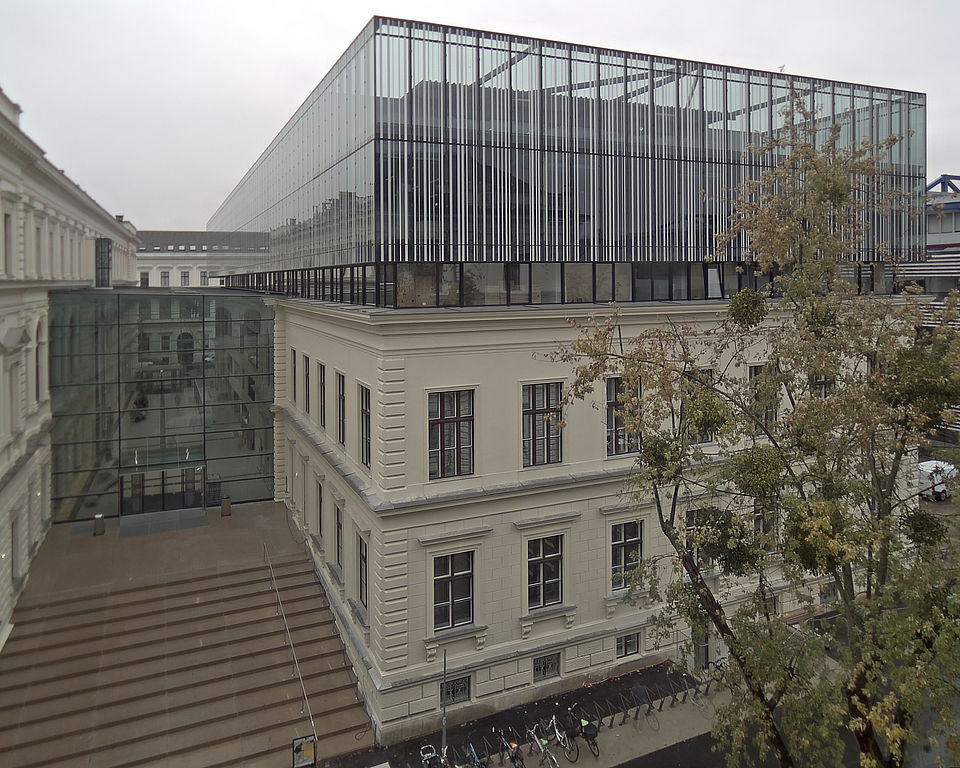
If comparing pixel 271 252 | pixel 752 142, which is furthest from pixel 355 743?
pixel 271 252

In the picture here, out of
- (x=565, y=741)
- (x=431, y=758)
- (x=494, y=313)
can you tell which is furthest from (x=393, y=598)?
(x=494, y=313)

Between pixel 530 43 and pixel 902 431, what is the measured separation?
13.8 metres

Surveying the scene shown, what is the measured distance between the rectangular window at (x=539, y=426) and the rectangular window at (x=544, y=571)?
2.20m

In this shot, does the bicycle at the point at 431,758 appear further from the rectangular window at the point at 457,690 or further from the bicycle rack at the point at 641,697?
the bicycle rack at the point at 641,697

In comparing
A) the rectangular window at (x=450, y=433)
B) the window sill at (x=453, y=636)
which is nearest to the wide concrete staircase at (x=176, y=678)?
the window sill at (x=453, y=636)

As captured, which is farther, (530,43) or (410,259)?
(530,43)

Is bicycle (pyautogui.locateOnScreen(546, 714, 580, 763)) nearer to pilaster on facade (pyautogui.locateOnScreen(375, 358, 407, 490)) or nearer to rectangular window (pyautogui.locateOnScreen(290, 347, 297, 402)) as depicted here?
pilaster on facade (pyautogui.locateOnScreen(375, 358, 407, 490))

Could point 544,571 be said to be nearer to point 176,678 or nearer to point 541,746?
point 541,746

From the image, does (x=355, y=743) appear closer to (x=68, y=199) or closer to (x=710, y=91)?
(x=710, y=91)

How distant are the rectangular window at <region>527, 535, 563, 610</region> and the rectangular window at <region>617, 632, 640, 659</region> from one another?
2.63 m

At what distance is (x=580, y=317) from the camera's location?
61.8 feet

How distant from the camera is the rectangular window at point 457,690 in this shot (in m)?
18.0

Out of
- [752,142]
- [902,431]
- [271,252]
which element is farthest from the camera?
[271,252]

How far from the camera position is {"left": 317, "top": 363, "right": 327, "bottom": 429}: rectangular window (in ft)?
75.6
